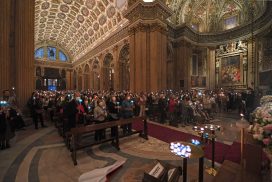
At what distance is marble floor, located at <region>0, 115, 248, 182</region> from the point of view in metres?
3.75

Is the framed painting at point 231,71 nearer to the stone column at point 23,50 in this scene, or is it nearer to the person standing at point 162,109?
the person standing at point 162,109

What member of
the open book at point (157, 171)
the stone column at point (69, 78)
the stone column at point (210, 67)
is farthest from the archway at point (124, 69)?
the stone column at point (69, 78)

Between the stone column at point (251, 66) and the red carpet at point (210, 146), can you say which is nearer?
the red carpet at point (210, 146)

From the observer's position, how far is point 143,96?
11.7 m

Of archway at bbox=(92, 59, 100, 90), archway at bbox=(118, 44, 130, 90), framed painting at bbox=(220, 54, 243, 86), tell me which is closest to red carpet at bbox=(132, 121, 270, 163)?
archway at bbox=(118, 44, 130, 90)

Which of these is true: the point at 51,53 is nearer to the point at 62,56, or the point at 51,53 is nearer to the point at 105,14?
the point at 62,56

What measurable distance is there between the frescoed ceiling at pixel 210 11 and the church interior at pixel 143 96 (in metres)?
0.14

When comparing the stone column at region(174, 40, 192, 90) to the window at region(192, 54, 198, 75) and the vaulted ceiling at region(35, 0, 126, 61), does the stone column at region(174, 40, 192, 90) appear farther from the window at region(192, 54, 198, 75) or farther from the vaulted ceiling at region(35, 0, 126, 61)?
the vaulted ceiling at region(35, 0, 126, 61)

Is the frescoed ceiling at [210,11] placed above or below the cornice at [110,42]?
above

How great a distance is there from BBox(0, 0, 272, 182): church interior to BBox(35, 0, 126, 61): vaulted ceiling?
21 centimetres

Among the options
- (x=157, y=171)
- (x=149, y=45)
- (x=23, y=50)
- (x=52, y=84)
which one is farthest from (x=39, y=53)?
(x=157, y=171)

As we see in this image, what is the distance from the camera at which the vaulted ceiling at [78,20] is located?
2350 cm

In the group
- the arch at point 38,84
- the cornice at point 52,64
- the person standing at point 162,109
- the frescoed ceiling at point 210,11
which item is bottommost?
the person standing at point 162,109

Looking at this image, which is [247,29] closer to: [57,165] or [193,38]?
[193,38]
